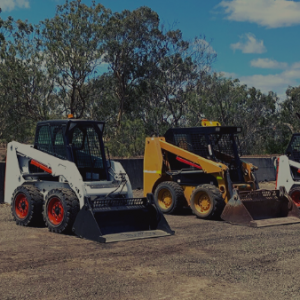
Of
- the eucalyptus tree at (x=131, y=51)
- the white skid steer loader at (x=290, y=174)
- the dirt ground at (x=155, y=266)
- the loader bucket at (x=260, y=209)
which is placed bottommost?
the dirt ground at (x=155, y=266)

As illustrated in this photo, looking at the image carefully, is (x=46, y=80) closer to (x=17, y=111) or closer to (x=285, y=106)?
(x=17, y=111)

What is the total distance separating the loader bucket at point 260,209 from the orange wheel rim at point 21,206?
451 centimetres

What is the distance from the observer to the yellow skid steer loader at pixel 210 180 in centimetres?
1198

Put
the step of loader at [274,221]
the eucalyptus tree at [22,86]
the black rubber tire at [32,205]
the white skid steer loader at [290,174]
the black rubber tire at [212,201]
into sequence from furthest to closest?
the eucalyptus tree at [22,86]
the white skid steer loader at [290,174]
the black rubber tire at [212,201]
the step of loader at [274,221]
the black rubber tire at [32,205]

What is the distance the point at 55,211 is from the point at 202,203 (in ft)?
13.6

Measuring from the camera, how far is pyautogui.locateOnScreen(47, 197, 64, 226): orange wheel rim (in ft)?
33.5

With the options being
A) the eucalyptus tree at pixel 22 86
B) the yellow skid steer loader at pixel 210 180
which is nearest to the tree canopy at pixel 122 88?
the eucalyptus tree at pixel 22 86

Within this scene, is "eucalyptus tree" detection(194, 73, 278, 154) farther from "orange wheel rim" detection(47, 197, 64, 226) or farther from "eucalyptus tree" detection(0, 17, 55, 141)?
"orange wheel rim" detection(47, 197, 64, 226)

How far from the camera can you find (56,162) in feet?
35.4

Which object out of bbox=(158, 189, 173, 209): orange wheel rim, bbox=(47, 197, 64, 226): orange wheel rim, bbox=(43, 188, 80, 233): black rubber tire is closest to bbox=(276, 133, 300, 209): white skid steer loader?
bbox=(158, 189, 173, 209): orange wheel rim

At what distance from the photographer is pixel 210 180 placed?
1327cm

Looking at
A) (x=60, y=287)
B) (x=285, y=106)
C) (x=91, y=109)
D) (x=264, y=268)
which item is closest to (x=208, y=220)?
(x=264, y=268)

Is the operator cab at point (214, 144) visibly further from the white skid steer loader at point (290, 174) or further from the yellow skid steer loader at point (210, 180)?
the white skid steer loader at point (290, 174)

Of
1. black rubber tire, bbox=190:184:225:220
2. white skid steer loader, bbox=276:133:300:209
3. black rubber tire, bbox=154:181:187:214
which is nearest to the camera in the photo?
black rubber tire, bbox=190:184:225:220
